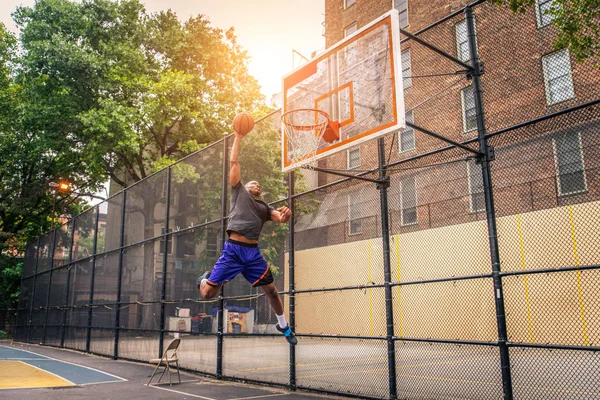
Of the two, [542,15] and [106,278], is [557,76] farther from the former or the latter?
[106,278]

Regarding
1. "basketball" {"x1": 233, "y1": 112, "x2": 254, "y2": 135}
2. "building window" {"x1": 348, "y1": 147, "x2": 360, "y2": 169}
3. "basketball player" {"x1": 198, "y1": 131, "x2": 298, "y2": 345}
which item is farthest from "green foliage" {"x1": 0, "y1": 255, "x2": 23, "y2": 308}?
"basketball" {"x1": 233, "y1": 112, "x2": 254, "y2": 135}

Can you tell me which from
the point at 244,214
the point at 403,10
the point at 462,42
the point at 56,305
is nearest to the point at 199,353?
the point at 244,214

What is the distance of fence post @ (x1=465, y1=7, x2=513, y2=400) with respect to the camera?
573 centimetres

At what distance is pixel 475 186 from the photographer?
6.70 meters

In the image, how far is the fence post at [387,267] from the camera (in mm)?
6836

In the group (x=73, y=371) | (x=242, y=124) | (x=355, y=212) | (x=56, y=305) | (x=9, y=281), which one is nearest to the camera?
(x=242, y=124)

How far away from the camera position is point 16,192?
91.7ft

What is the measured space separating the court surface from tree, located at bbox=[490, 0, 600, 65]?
5.73 meters

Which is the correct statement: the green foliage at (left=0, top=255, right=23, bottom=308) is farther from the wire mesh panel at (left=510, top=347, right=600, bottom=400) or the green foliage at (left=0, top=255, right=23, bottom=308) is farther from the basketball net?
the wire mesh panel at (left=510, top=347, right=600, bottom=400)

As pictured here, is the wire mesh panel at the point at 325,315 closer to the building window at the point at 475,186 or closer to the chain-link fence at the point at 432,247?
the chain-link fence at the point at 432,247

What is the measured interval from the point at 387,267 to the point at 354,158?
2.83 metres

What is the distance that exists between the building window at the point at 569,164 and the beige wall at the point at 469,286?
3.98 ft

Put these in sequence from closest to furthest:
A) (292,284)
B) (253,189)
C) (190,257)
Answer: (253,189) → (292,284) → (190,257)

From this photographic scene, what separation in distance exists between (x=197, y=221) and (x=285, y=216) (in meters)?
6.25
